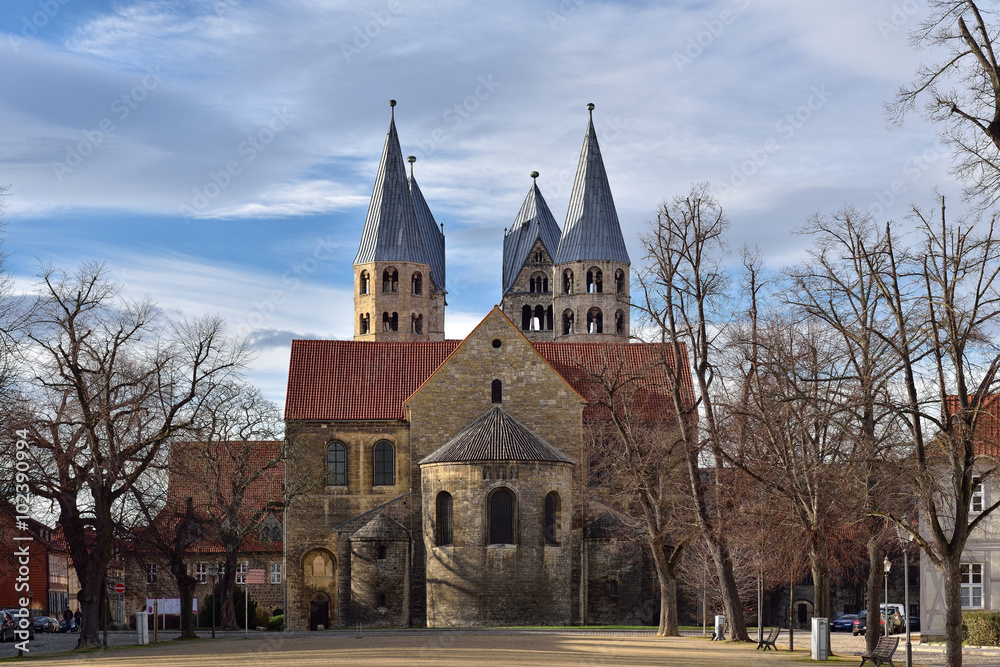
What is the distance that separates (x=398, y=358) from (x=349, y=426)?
5.72 metres

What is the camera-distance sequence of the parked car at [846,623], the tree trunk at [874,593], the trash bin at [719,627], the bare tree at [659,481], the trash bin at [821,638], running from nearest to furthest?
1. the trash bin at [821,638]
2. the tree trunk at [874,593]
3. the trash bin at [719,627]
4. the bare tree at [659,481]
5. the parked car at [846,623]

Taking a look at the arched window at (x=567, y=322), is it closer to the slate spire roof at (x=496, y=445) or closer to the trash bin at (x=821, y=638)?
the slate spire roof at (x=496, y=445)

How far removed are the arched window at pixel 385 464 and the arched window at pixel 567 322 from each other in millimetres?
31089

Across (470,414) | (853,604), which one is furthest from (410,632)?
(853,604)

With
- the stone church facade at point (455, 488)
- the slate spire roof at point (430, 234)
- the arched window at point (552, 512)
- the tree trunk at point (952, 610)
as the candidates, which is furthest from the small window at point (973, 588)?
the slate spire roof at point (430, 234)

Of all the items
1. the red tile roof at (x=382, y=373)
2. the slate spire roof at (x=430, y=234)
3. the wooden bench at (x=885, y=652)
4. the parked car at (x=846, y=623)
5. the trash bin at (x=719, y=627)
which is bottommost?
the parked car at (x=846, y=623)

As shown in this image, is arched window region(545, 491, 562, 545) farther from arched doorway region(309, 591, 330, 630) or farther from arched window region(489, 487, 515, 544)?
arched doorway region(309, 591, 330, 630)

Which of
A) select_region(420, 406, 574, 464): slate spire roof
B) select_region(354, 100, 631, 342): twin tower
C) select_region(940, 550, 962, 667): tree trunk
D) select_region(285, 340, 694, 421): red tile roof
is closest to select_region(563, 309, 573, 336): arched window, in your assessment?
select_region(354, 100, 631, 342): twin tower

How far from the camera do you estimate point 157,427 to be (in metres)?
41.1

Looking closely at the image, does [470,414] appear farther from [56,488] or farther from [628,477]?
[56,488]

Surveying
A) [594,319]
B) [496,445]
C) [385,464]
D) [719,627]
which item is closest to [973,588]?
[719,627]

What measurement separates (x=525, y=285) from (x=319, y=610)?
132 feet

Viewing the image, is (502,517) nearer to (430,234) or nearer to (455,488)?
(455,488)

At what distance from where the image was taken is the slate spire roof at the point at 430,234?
9350 centimetres
